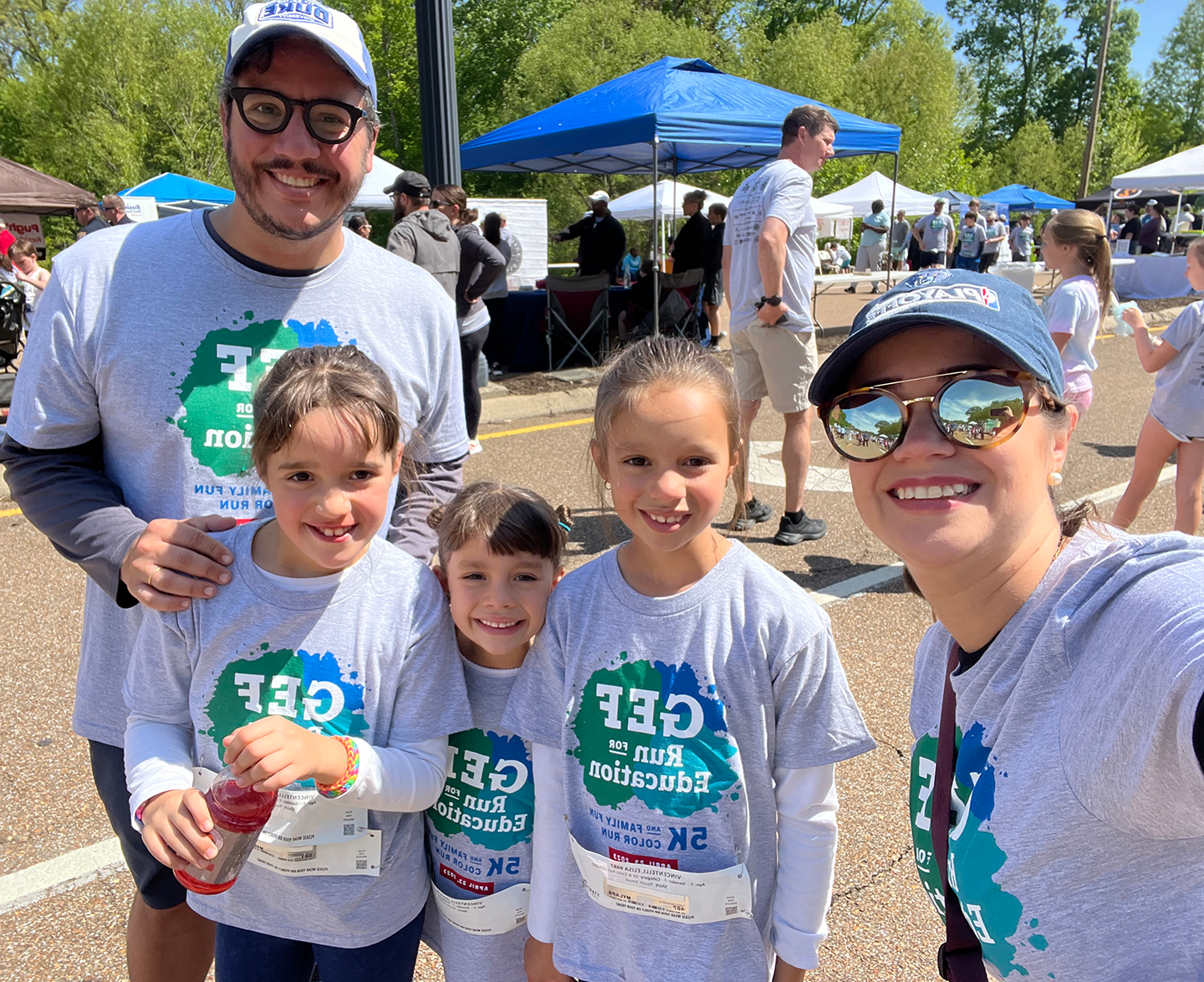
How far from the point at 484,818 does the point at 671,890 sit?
15.4 inches

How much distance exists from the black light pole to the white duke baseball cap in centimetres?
612

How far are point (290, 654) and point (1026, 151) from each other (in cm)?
5743

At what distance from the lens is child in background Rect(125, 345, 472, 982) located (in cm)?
160

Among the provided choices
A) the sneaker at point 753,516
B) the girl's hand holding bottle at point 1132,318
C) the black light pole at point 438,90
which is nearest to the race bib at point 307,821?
the sneaker at point 753,516

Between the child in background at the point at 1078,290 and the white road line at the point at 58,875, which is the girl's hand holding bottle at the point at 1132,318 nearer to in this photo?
the child in background at the point at 1078,290

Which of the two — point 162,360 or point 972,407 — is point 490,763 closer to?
point 162,360

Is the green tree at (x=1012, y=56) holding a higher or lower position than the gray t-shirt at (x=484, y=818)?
higher

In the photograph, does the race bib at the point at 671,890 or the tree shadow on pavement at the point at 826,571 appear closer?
the race bib at the point at 671,890

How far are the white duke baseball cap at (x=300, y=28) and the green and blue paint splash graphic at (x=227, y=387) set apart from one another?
1.63ft

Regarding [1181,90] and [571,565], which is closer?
[571,565]

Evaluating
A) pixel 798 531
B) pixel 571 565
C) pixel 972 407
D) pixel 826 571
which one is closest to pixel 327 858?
pixel 972 407

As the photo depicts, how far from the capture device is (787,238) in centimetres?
533

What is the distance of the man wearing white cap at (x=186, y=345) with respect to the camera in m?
1.67

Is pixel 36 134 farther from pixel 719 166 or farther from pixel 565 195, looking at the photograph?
pixel 719 166
